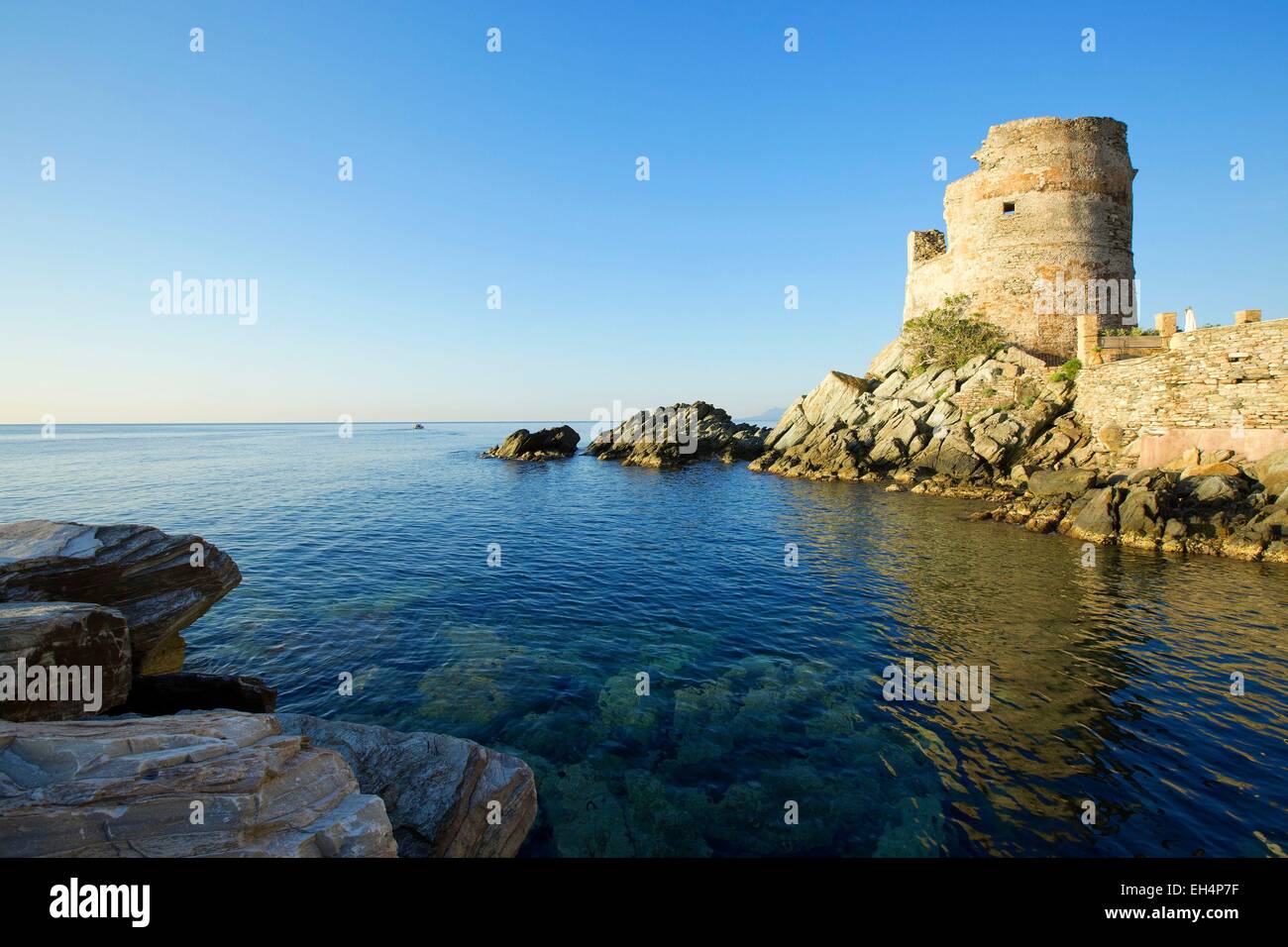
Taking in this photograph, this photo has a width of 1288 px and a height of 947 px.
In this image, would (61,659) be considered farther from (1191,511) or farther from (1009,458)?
(1009,458)

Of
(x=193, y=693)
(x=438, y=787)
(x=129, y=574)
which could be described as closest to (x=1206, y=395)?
(x=438, y=787)

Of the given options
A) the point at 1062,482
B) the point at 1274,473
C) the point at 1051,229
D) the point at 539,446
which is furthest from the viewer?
the point at 539,446

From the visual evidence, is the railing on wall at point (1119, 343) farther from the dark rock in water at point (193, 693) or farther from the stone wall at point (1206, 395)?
the dark rock in water at point (193, 693)

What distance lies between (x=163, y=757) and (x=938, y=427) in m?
45.2

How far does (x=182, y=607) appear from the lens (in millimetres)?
12359

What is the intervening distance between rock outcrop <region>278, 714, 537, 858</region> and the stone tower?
5157 cm

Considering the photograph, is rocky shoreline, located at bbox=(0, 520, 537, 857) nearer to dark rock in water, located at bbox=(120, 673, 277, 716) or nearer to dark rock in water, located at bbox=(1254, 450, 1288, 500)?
dark rock in water, located at bbox=(120, 673, 277, 716)

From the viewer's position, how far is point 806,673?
12281 mm

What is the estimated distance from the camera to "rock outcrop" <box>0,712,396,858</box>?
4414mm
